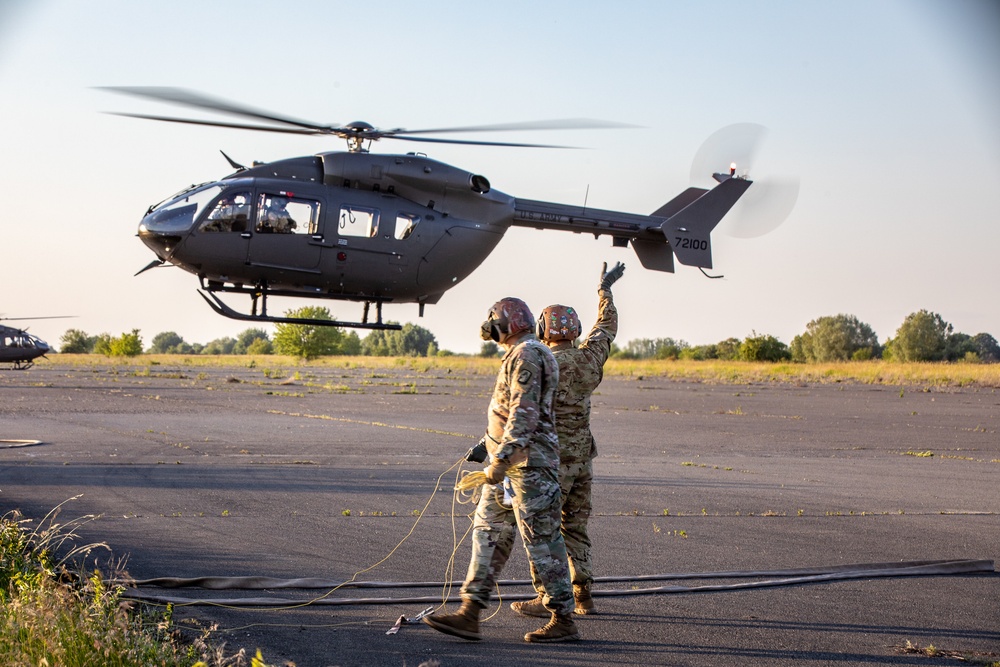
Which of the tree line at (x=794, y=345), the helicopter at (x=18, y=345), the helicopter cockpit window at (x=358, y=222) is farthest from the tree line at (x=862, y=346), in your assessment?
the helicopter cockpit window at (x=358, y=222)

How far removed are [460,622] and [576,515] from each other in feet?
4.48

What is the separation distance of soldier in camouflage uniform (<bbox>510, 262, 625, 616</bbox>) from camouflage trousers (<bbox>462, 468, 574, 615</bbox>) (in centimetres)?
54

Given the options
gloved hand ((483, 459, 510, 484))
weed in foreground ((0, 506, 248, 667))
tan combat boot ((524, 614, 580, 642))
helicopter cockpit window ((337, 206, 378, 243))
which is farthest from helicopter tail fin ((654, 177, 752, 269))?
weed in foreground ((0, 506, 248, 667))

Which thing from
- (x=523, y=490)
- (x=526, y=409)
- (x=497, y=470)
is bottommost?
(x=523, y=490)

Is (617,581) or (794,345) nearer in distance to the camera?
(617,581)

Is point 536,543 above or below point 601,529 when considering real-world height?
above

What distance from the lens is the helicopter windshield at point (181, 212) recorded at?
14.2 m

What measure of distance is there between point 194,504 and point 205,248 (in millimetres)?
4231

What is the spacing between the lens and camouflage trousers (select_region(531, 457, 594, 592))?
713 centimetres

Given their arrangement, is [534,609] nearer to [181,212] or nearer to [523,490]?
[523,490]

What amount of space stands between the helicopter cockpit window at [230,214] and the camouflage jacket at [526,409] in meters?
8.62

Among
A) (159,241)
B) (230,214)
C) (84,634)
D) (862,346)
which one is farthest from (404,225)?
(862,346)

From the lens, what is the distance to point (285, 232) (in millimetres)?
14438

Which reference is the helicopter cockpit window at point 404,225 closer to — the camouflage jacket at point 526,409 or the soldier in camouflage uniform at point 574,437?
the soldier in camouflage uniform at point 574,437
